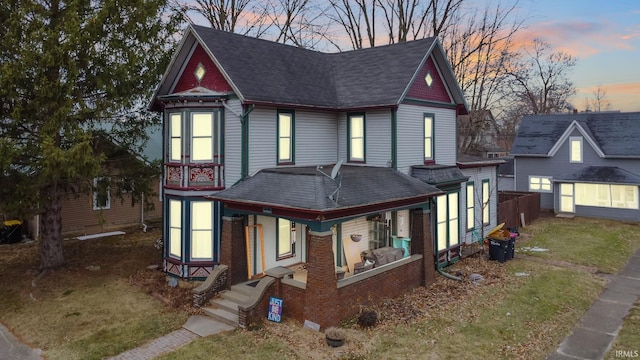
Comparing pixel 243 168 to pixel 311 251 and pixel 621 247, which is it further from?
pixel 621 247

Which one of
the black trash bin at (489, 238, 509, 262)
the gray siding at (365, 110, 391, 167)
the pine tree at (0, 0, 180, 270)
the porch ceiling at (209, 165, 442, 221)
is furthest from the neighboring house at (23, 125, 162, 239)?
the black trash bin at (489, 238, 509, 262)

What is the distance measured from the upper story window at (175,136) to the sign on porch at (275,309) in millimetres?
6810

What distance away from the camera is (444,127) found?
20156 millimetres

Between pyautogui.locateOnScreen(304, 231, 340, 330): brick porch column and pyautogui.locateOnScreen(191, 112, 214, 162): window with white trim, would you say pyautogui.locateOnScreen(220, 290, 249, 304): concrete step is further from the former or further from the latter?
pyautogui.locateOnScreen(191, 112, 214, 162): window with white trim

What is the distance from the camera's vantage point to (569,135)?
1276 inches

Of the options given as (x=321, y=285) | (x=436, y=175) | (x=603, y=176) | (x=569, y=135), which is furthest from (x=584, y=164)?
(x=321, y=285)

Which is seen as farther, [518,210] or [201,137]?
[518,210]

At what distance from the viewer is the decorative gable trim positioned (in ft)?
101

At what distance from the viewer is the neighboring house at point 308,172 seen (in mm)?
12922

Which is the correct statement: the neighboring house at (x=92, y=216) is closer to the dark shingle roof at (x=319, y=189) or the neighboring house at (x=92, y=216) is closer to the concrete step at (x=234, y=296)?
the dark shingle roof at (x=319, y=189)

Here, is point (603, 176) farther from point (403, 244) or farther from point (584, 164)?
point (403, 244)

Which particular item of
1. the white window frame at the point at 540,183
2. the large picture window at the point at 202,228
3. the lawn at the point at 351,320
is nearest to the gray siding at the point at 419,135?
the lawn at the point at 351,320

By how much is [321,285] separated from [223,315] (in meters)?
3.32

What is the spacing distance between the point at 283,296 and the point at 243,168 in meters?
4.97
